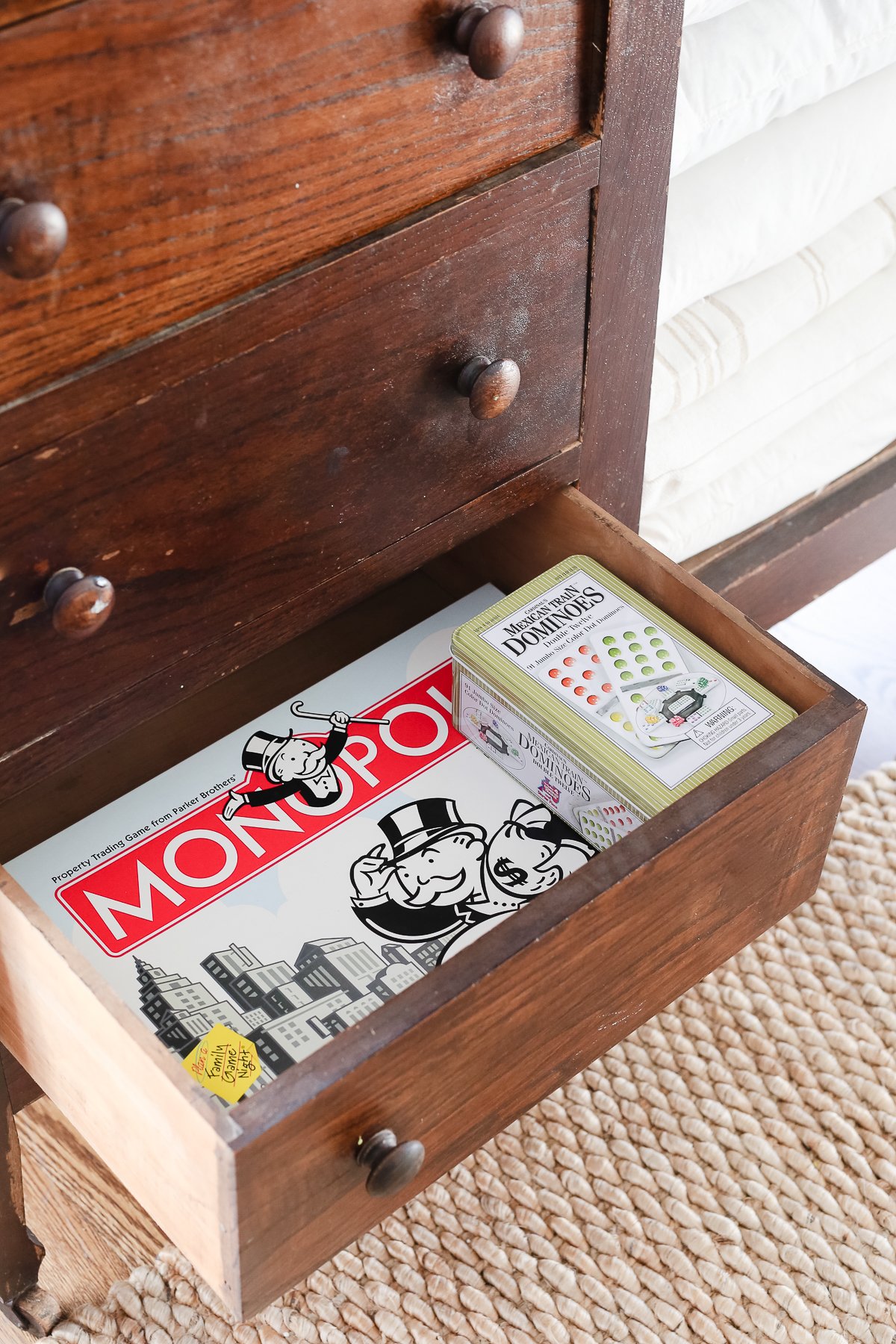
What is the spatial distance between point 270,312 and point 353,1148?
0.36 metres

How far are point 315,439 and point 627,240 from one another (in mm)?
221

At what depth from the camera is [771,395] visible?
1.06 m

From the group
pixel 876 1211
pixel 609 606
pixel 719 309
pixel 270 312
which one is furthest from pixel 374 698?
pixel 876 1211

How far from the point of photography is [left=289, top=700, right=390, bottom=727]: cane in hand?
819mm

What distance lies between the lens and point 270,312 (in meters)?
0.62

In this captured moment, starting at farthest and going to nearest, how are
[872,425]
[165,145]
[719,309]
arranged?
[872,425] < [719,309] < [165,145]

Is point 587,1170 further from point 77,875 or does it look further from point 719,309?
point 719,309

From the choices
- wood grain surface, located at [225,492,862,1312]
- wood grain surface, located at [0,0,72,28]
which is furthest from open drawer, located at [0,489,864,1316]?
wood grain surface, located at [0,0,72,28]

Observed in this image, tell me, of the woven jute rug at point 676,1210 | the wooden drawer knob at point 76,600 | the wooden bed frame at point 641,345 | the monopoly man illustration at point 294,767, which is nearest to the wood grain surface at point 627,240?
the wooden bed frame at point 641,345

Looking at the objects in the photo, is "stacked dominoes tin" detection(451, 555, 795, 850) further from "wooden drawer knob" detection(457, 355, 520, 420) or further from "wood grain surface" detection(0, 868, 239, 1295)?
"wood grain surface" detection(0, 868, 239, 1295)

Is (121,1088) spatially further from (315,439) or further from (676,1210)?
(676,1210)

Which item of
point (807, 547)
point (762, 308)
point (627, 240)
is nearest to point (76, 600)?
point (627, 240)

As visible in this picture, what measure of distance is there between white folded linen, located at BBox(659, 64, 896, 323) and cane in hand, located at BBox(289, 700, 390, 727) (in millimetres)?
315

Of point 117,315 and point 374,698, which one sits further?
point 374,698
